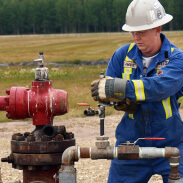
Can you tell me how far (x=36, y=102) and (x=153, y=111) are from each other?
2.50 ft

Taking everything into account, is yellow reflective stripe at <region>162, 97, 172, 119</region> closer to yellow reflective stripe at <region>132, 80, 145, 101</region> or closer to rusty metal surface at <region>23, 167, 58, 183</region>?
yellow reflective stripe at <region>132, 80, 145, 101</region>

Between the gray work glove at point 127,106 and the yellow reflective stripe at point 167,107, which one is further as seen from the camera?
the yellow reflective stripe at point 167,107

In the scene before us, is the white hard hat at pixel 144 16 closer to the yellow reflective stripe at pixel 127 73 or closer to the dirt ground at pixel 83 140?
the yellow reflective stripe at pixel 127 73

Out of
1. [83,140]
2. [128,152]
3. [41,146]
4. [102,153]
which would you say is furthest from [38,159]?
[83,140]

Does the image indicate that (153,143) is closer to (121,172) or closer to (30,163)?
(121,172)

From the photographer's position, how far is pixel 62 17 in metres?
115

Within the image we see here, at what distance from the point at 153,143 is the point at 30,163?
2.75 ft

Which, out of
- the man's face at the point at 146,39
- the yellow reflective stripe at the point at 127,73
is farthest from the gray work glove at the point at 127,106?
the man's face at the point at 146,39

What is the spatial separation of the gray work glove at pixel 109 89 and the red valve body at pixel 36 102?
0.33 m

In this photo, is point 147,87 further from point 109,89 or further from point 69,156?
point 69,156

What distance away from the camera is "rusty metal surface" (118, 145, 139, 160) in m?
3.49

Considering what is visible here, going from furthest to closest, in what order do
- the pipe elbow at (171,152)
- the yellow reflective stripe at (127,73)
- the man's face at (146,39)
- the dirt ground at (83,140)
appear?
1. the dirt ground at (83,140)
2. the yellow reflective stripe at (127,73)
3. the man's face at (146,39)
4. the pipe elbow at (171,152)

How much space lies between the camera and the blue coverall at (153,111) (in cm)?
380

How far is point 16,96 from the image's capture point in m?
3.77
